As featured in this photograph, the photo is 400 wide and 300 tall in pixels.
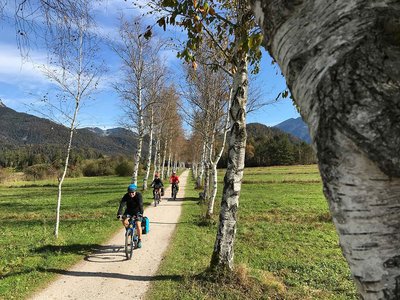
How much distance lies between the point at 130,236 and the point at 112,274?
1492mm

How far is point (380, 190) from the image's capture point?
133cm

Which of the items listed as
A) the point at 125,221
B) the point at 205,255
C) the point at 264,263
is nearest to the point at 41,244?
the point at 125,221

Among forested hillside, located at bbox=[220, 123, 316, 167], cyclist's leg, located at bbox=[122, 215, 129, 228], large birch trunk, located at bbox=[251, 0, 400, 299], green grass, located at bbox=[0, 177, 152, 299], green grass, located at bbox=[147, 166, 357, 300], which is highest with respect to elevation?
forested hillside, located at bbox=[220, 123, 316, 167]

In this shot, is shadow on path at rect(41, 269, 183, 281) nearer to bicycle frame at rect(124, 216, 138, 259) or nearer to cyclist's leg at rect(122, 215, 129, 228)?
bicycle frame at rect(124, 216, 138, 259)

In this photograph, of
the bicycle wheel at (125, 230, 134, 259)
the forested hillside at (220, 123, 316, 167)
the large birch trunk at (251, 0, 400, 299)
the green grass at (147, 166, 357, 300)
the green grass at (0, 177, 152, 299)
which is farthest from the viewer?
the forested hillside at (220, 123, 316, 167)

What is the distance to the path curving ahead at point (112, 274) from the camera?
23.6 ft

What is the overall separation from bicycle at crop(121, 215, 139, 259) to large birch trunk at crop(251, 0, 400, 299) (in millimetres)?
8726

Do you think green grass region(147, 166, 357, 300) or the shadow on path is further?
the shadow on path

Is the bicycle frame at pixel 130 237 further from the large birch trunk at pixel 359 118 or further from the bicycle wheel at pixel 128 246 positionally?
the large birch trunk at pixel 359 118

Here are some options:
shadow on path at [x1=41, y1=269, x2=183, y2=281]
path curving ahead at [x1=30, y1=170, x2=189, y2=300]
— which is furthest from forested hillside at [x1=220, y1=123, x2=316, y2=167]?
shadow on path at [x1=41, y1=269, x2=183, y2=281]

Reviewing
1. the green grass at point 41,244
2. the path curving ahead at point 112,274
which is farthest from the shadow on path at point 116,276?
the green grass at point 41,244

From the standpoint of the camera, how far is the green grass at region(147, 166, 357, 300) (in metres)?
7.32

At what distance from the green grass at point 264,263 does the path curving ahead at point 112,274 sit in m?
0.36

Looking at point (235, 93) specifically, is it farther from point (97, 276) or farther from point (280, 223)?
point (280, 223)
